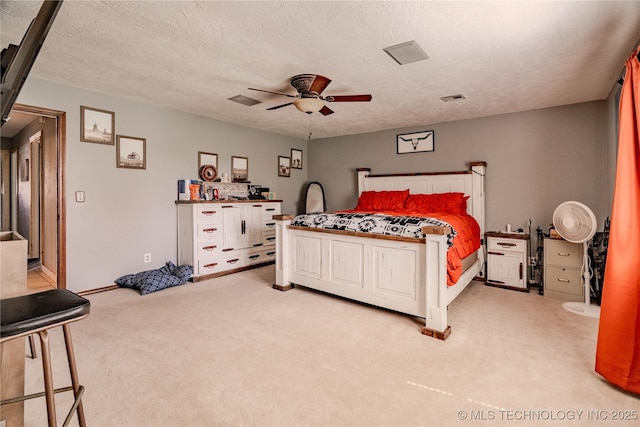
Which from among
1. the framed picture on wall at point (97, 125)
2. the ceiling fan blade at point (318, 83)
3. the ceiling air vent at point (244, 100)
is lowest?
the framed picture on wall at point (97, 125)

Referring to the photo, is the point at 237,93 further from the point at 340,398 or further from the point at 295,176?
the point at 340,398

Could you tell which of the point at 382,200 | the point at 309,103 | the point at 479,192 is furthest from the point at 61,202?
the point at 479,192

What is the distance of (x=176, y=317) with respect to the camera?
2949 millimetres

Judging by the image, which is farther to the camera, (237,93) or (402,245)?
(237,93)

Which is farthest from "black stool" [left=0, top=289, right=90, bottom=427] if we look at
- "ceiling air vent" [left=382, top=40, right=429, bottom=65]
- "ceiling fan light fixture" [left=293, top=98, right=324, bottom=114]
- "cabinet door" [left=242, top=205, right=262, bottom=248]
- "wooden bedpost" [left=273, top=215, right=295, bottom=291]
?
"cabinet door" [left=242, top=205, right=262, bottom=248]

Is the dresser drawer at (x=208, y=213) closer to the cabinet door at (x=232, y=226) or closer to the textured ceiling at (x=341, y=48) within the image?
the cabinet door at (x=232, y=226)

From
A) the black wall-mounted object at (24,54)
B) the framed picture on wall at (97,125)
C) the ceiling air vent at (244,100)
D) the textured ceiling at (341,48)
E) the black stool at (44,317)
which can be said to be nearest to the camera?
the black wall-mounted object at (24,54)

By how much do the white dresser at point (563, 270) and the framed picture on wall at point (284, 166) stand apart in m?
4.36

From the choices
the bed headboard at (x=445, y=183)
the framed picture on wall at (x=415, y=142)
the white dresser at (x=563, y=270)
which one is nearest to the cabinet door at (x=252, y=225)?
the bed headboard at (x=445, y=183)

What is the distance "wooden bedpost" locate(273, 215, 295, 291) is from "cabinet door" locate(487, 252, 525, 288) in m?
2.67

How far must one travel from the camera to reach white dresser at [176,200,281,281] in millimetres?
4266

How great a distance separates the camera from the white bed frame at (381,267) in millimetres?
2598

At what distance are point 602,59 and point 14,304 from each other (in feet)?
14.0

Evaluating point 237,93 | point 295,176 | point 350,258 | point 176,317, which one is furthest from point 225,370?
point 295,176
